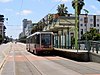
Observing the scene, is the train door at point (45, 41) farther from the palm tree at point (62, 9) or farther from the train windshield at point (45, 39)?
the palm tree at point (62, 9)

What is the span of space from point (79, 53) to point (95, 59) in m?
3.07

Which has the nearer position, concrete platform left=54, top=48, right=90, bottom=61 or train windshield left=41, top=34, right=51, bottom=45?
concrete platform left=54, top=48, right=90, bottom=61

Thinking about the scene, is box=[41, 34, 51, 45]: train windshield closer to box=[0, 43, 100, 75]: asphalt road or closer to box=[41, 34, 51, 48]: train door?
box=[41, 34, 51, 48]: train door

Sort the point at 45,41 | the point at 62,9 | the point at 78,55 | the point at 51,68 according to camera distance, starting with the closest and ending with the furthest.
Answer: the point at 51,68, the point at 78,55, the point at 45,41, the point at 62,9

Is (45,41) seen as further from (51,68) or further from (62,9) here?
(62,9)

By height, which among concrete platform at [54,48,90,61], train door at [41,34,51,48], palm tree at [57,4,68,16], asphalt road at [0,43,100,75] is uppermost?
palm tree at [57,4,68,16]

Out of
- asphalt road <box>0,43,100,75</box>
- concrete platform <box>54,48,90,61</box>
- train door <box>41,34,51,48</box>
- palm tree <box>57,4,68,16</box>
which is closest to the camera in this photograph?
asphalt road <box>0,43,100,75</box>

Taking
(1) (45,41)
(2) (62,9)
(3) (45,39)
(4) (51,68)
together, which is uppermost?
(2) (62,9)

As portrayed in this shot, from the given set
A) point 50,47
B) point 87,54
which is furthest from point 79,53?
point 50,47

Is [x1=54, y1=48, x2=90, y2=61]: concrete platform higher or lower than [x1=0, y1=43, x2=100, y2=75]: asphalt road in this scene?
higher

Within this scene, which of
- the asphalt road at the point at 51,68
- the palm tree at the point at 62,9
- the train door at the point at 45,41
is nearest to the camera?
the asphalt road at the point at 51,68

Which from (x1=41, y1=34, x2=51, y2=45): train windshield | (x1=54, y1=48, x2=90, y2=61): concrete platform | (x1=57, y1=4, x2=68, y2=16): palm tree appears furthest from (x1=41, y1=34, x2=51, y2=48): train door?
(x1=57, y1=4, x2=68, y2=16): palm tree

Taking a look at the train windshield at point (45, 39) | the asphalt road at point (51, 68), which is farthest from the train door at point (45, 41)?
the asphalt road at point (51, 68)

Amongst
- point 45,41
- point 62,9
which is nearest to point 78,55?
point 45,41
